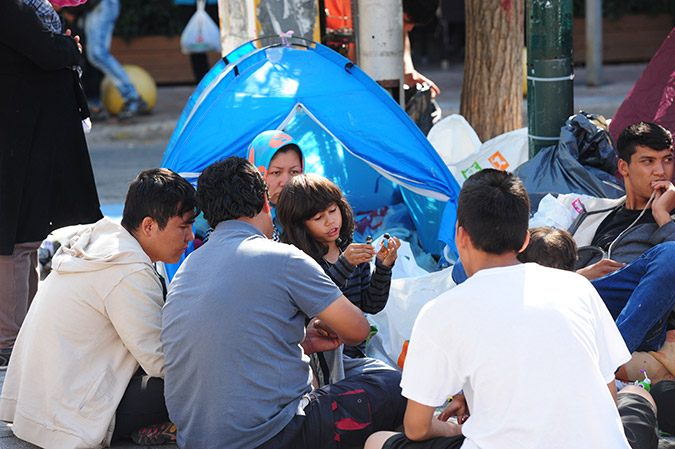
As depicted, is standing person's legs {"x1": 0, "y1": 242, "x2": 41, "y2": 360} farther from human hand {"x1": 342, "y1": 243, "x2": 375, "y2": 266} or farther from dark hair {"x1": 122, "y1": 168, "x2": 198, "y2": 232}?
human hand {"x1": 342, "y1": 243, "x2": 375, "y2": 266}

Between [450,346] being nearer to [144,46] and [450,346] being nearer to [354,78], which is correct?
[354,78]

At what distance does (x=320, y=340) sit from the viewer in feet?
9.56

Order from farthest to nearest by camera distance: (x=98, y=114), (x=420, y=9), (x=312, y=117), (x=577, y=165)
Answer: (x=98, y=114) < (x=420, y=9) < (x=577, y=165) < (x=312, y=117)

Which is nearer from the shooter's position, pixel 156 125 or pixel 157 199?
pixel 157 199

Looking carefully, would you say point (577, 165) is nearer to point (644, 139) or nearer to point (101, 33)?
point (644, 139)

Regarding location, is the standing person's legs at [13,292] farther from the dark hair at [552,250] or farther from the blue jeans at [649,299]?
the blue jeans at [649,299]

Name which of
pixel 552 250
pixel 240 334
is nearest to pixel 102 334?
pixel 240 334

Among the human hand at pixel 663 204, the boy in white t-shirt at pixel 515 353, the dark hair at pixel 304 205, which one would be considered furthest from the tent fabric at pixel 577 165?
the boy in white t-shirt at pixel 515 353

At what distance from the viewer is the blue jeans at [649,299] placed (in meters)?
3.08

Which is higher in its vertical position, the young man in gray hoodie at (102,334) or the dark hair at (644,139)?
the dark hair at (644,139)

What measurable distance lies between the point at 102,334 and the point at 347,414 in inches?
35.0

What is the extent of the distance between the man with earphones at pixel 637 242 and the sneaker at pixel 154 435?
1660 millimetres

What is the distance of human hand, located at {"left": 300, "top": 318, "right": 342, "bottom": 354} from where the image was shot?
2.91 meters

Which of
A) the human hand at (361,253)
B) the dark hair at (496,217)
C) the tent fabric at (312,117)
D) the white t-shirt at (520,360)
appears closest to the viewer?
the white t-shirt at (520,360)
